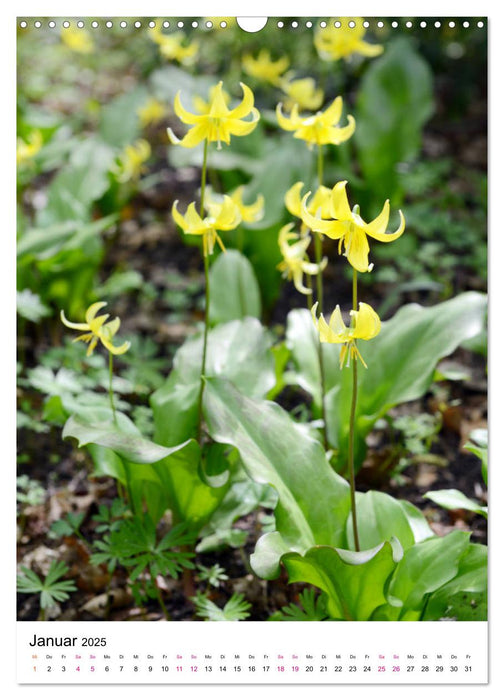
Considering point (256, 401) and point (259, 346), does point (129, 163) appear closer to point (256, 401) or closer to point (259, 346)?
point (259, 346)

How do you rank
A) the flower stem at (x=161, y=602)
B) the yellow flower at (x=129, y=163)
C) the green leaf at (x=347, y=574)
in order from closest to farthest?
1. the green leaf at (x=347, y=574)
2. the flower stem at (x=161, y=602)
3. the yellow flower at (x=129, y=163)

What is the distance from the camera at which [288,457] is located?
1.68 m

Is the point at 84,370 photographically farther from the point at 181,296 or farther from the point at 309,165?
the point at 309,165

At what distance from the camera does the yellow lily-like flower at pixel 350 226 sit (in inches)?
50.8

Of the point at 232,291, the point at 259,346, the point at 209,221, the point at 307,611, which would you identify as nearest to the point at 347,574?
the point at 307,611

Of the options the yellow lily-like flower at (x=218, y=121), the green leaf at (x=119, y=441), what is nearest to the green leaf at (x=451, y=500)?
the green leaf at (x=119, y=441)

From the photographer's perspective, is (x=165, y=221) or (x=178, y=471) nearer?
(x=178, y=471)

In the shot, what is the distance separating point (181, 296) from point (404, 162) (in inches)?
43.0

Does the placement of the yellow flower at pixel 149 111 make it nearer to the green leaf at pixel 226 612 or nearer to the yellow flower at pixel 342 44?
the yellow flower at pixel 342 44

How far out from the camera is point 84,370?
108 inches

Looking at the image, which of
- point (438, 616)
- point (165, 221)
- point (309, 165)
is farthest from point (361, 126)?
point (438, 616)

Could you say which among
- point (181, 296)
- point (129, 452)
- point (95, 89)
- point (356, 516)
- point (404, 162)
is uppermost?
point (95, 89)

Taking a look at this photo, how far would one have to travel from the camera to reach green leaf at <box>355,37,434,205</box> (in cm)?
324
